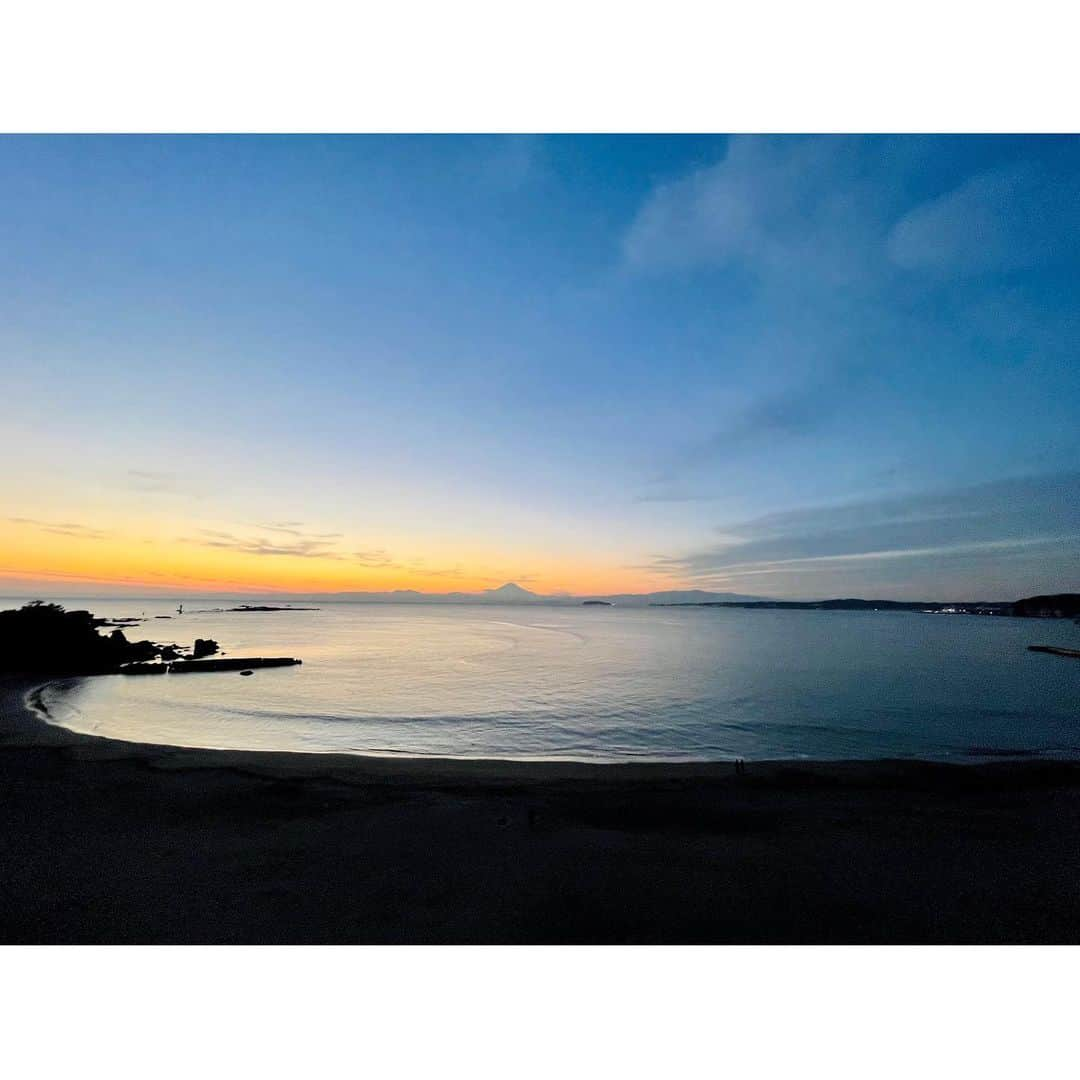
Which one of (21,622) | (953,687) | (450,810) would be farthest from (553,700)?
(21,622)

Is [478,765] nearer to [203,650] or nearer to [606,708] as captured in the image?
[606,708]

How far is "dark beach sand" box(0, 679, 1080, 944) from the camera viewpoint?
4.79 m

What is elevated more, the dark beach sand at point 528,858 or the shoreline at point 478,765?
the dark beach sand at point 528,858

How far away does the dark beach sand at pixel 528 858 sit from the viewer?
4.79m

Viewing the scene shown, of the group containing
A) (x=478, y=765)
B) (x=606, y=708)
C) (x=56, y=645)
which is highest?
(x=56, y=645)

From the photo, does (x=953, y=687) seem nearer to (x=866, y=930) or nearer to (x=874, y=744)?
(x=874, y=744)

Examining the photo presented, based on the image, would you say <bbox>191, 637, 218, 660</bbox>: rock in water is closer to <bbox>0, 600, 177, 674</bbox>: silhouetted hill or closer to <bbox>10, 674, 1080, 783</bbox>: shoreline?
<bbox>0, 600, 177, 674</bbox>: silhouetted hill

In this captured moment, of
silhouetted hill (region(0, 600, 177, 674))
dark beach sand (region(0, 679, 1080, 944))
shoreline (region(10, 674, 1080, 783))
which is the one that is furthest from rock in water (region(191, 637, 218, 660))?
dark beach sand (region(0, 679, 1080, 944))

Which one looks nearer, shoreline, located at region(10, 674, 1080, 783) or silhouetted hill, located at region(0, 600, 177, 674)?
shoreline, located at region(10, 674, 1080, 783)

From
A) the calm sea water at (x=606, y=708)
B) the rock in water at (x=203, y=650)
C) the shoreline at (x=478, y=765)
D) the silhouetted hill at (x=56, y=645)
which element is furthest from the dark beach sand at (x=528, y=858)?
the rock in water at (x=203, y=650)

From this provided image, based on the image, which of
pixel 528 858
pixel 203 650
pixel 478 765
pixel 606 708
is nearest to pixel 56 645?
pixel 203 650

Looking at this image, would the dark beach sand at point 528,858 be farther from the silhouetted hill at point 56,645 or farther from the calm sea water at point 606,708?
the silhouetted hill at point 56,645

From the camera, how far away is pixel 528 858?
6.06 m

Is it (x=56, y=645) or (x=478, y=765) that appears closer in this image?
(x=478, y=765)
